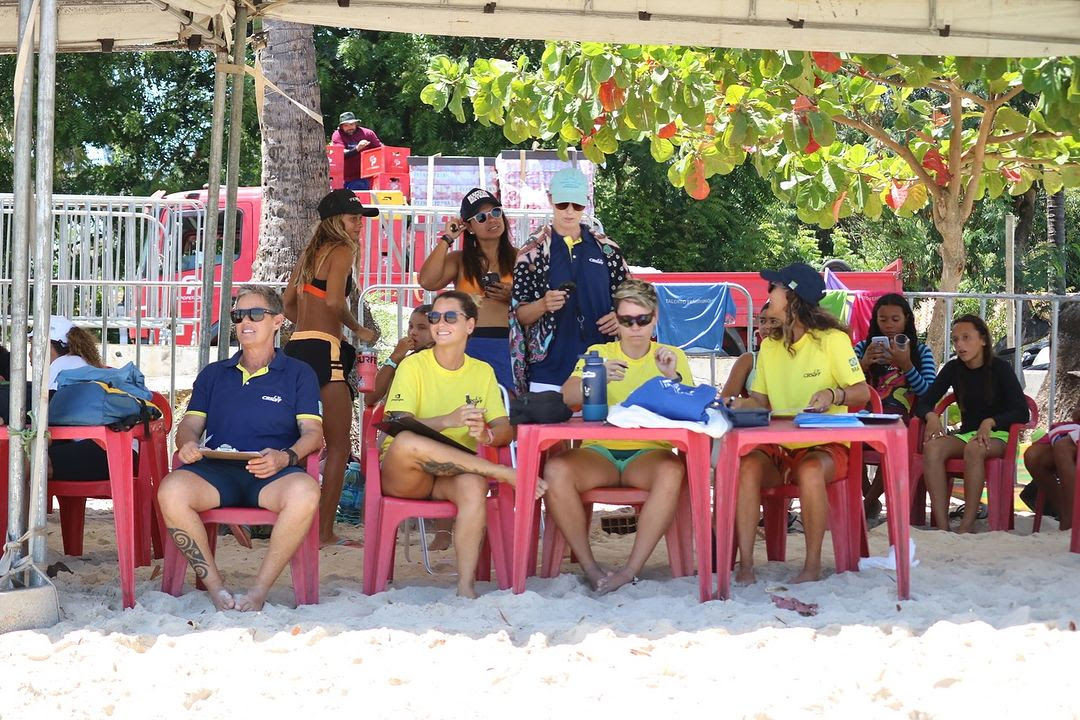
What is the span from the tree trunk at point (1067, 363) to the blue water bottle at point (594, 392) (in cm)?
704

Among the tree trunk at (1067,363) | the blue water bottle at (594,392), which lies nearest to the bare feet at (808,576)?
the blue water bottle at (594,392)

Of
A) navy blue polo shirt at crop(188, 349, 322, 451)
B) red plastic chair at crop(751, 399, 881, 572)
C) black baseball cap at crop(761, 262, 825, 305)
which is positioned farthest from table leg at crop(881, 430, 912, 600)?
navy blue polo shirt at crop(188, 349, 322, 451)

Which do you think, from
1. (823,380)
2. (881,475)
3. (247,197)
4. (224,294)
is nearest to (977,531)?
(881,475)

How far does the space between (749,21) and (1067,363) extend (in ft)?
24.6

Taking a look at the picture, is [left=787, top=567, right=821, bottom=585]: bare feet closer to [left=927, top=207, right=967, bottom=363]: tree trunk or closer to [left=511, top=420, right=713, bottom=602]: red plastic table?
[left=511, top=420, right=713, bottom=602]: red plastic table

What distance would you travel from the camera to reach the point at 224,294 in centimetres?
645

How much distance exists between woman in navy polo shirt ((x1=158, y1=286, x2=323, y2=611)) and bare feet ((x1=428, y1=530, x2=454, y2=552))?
4.41 ft

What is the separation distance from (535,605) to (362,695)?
108 cm

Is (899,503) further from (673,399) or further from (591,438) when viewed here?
(591,438)

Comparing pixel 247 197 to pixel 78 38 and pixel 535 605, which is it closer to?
pixel 78 38

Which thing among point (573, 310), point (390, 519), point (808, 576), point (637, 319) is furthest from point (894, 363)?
point (390, 519)

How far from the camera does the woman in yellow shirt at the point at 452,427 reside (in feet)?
15.8

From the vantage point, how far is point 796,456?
5.30 meters

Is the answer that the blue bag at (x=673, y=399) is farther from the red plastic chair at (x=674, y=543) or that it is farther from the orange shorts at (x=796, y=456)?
the orange shorts at (x=796, y=456)
